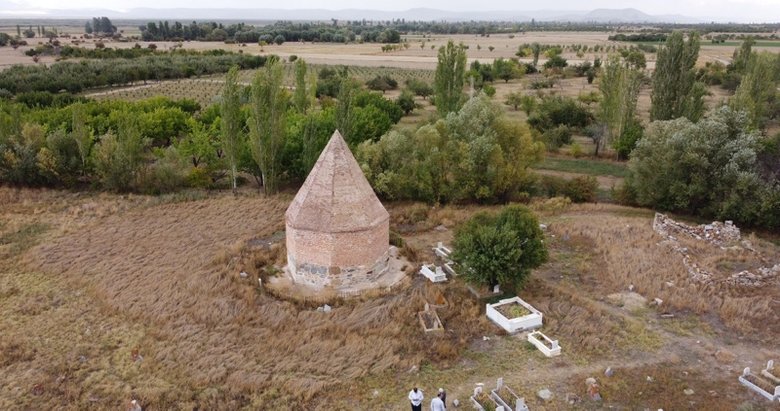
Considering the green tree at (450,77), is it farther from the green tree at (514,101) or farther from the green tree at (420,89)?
the green tree at (420,89)

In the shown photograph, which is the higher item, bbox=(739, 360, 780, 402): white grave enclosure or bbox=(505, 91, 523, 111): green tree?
bbox=(505, 91, 523, 111): green tree

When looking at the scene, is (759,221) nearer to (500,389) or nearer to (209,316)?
(500,389)

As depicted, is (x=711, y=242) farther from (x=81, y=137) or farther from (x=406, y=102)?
(x=406, y=102)

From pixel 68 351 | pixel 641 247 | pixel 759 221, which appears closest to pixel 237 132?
pixel 68 351

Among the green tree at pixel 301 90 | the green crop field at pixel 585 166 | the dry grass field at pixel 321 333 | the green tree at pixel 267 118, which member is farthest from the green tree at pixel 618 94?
the green tree at pixel 267 118

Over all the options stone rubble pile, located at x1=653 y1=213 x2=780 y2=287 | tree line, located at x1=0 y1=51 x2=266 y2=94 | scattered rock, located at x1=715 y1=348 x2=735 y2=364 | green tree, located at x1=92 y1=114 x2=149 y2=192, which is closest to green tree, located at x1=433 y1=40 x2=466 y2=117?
stone rubble pile, located at x1=653 y1=213 x2=780 y2=287

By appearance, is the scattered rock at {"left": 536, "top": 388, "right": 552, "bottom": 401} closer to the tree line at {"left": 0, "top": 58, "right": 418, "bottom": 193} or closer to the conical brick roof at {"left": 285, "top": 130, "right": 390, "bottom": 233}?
the conical brick roof at {"left": 285, "top": 130, "right": 390, "bottom": 233}

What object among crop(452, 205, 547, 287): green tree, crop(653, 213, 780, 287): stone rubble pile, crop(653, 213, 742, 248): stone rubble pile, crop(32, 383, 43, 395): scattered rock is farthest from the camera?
crop(653, 213, 742, 248): stone rubble pile
